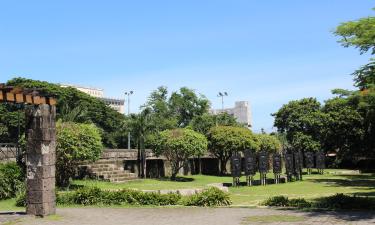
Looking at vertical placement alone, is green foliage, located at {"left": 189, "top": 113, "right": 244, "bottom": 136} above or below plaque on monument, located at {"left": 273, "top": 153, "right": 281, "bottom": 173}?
above

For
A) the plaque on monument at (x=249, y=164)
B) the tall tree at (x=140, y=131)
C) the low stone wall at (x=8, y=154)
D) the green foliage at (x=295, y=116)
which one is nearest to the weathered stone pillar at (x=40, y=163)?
the low stone wall at (x=8, y=154)

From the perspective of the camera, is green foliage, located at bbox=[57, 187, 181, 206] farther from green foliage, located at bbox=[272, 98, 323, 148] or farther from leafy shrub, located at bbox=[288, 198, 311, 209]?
green foliage, located at bbox=[272, 98, 323, 148]

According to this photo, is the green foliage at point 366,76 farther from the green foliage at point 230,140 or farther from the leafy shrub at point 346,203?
the green foliage at point 230,140

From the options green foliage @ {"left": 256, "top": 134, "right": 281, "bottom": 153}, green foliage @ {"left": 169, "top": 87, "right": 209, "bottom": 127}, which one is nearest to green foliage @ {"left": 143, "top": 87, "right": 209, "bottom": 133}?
green foliage @ {"left": 169, "top": 87, "right": 209, "bottom": 127}

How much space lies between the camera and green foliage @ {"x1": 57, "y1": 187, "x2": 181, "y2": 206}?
53.0ft

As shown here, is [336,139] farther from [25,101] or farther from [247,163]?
[25,101]

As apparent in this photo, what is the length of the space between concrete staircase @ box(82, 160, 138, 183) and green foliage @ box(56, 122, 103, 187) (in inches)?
166

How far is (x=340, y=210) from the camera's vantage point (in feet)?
44.9

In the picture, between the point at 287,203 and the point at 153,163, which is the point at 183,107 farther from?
the point at 287,203

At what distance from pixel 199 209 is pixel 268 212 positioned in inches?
86.8

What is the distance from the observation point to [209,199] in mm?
15625

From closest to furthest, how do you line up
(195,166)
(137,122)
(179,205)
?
(179,205) → (137,122) → (195,166)

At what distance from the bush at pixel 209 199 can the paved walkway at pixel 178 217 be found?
960 mm

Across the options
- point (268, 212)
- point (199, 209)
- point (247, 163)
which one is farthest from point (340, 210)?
point (247, 163)
